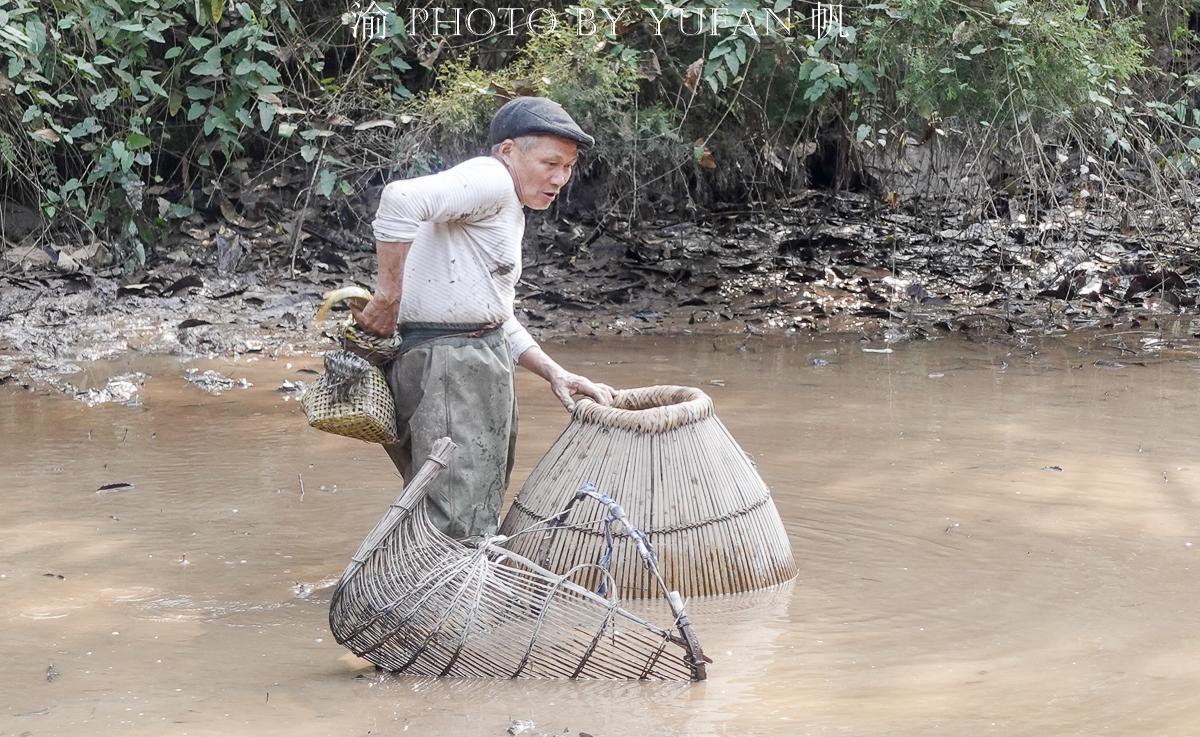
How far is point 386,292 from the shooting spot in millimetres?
3488

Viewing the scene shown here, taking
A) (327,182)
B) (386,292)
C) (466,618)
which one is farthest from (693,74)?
(466,618)

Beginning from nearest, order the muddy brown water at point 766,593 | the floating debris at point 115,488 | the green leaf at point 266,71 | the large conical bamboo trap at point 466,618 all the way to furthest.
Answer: the muddy brown water at point 766,593
the large conical bamboo trap at point 466,618
the floating debris at point 115,488
the green leaf at point 266,71

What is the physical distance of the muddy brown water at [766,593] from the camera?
3088 millimetres

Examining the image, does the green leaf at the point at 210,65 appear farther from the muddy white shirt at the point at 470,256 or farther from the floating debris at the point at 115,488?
the muddy white shirt at the point at 470,256

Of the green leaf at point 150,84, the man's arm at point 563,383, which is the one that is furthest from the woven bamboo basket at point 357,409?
the green leaf at point 150,84

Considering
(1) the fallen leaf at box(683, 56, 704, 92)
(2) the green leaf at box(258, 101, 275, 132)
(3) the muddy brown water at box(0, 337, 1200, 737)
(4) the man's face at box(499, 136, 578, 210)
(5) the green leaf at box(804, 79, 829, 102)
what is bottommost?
(3) the muddy brown water at box(0, 337, 1200, 737)

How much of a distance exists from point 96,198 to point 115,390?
8.97ft

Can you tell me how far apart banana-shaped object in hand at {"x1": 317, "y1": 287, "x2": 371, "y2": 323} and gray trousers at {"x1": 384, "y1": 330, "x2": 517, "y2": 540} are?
159 millimetres

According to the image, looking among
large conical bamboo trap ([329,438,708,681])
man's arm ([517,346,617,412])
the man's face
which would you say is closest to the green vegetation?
man's arm ([517,346,617,412])

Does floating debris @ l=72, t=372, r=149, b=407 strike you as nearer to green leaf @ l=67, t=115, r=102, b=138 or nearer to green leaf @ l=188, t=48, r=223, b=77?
green leaf @ l=67, t=115, r=102, b=138

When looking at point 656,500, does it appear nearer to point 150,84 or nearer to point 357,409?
point 357,409

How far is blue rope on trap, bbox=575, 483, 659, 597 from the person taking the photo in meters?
3.31

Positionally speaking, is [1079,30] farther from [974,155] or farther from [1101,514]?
[1101,514]

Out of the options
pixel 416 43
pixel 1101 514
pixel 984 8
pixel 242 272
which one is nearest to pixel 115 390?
pixel 242 272
